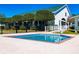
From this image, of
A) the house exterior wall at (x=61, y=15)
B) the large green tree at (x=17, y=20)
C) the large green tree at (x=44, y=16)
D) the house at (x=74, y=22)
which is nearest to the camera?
the large green tree at (x=44, y=16)

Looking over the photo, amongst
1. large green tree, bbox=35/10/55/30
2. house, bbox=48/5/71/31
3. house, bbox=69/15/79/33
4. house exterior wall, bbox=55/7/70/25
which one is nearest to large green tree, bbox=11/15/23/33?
large green tree, bbox=35/10/55/30

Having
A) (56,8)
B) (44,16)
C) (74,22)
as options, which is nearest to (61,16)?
(56,8)

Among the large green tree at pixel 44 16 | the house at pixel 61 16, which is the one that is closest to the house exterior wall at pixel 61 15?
the house at pixel 61 16

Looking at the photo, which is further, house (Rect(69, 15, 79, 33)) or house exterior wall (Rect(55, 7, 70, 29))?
house (Rect(69, 15, 79, 33))

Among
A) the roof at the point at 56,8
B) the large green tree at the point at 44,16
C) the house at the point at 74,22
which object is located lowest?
the house at the point at 74,22

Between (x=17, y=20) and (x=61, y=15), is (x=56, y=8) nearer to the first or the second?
(x=61, y=15)

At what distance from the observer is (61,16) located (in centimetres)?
1391

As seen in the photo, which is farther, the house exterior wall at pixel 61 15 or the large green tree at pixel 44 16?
the house exterior wall at pixel 61 15

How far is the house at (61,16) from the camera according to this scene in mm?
13872

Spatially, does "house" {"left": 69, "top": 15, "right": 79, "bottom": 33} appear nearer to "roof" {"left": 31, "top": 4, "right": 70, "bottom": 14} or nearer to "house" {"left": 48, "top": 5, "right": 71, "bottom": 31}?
"house" {"left": 48, "top": 5, "right": 71, "bottom": 31}

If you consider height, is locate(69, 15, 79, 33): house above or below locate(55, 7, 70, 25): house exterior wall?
below

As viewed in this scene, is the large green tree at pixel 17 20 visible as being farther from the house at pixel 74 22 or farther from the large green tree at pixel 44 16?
the house at pixel 74 22

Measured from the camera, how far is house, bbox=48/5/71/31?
13.9 meters
